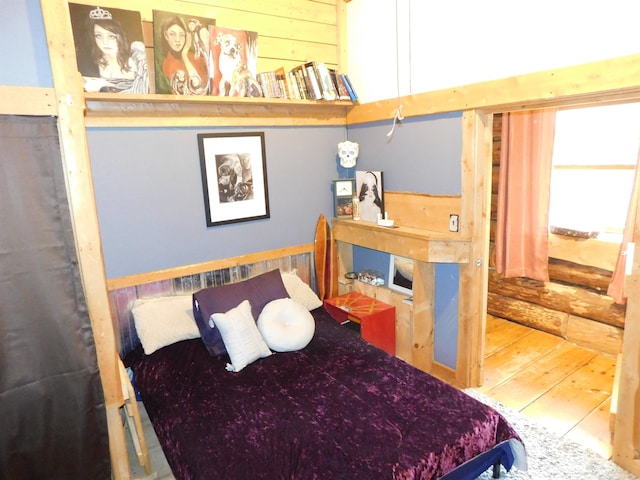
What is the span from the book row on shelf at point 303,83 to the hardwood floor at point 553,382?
7.92ft

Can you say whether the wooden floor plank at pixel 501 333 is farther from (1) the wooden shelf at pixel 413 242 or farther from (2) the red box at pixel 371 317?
(1) the wooden shelf at pixel 413 242

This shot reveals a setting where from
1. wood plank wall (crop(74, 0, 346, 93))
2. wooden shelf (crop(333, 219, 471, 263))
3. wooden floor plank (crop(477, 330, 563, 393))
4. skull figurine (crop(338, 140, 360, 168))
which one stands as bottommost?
wooden floor plank (crop(477, 330, 563, 393))

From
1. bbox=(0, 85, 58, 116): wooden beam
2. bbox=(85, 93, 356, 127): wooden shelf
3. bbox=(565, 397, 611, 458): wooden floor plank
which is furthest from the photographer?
bbox=(85, 93, 356, 127): wooden shelf

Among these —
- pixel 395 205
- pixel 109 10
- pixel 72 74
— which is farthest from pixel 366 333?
pixel 109 10

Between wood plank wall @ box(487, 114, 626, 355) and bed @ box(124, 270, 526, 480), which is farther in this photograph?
wood plank wall @ box(487, 114, 626, 355)

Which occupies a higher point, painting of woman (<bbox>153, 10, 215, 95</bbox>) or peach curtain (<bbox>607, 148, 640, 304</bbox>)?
painting of woman (<bbox>153, 10, 215, 95</bbox>)

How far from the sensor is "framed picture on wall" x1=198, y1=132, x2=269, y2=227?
2.94 m

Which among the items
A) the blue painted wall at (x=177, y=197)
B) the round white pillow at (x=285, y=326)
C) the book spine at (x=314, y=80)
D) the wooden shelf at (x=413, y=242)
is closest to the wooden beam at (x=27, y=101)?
the blue painted wall at (x=177, y=197)

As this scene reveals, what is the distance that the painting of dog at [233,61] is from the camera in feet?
8.91

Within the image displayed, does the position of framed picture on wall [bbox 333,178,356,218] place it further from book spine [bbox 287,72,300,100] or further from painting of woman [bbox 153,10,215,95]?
painting of woman [bbox 153,10,215,95]

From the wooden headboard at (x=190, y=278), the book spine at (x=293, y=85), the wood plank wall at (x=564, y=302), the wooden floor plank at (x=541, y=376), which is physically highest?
the book spine at (x=293, y=85)

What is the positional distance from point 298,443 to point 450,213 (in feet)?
5.69

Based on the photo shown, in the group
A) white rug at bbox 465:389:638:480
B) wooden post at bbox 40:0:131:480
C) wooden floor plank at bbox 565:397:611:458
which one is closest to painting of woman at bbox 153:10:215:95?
wooden post at bbox 40:0:131:480

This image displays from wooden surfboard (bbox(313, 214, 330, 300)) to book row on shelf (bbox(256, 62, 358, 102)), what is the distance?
0.96 meters
